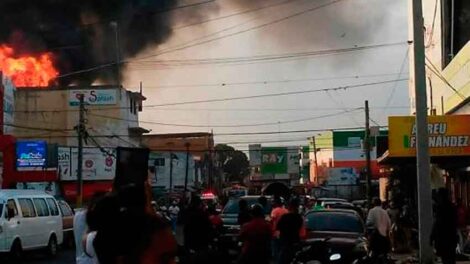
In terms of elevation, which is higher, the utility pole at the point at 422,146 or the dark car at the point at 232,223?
the utility pole at the point at 422,146

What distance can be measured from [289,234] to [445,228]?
2510mm

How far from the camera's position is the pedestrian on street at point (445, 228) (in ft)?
43.3

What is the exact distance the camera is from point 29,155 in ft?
154

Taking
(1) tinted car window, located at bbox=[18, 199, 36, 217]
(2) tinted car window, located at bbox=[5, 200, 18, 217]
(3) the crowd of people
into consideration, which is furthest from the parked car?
(3) the crowd of people

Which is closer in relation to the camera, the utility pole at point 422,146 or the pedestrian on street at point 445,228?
the pedestrian on street at point 445,228

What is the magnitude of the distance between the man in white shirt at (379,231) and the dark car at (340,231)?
33 centimetres

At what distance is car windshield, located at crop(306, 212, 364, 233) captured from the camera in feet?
50.6

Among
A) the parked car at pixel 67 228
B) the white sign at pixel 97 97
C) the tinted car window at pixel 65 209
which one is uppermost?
the white sign at pixel 97 97

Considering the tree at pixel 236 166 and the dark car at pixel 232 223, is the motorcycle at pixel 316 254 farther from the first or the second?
the tree at pixel 236 166

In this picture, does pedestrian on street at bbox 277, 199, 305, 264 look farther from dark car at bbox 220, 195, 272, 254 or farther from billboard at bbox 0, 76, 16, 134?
billboard at bbox 0, 76, 16, 134

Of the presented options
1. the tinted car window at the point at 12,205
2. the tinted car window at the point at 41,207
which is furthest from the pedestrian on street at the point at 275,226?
the tinted car window at the point at 41,207

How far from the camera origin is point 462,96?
24141mm

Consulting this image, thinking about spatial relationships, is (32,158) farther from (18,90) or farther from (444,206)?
(444,206)

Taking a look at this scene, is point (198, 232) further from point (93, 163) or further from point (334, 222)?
point (93, 163)
